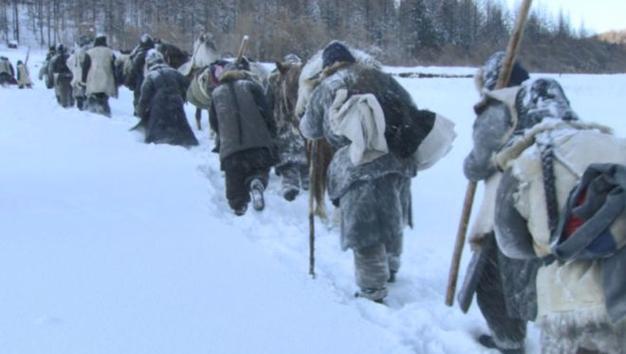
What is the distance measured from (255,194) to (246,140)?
57cm

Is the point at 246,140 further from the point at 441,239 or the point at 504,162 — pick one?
the point at 504,162

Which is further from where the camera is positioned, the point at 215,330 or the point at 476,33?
the point at 476,33

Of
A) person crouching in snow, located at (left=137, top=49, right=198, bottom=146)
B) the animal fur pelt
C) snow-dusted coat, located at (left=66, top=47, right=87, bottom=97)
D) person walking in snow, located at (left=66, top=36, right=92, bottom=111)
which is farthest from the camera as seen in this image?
person walking in snow, located at (left=66, top=36, right=92, bottom=111)

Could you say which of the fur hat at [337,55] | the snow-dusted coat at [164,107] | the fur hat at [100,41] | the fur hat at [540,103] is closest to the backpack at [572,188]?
the fur hat at [540,103]

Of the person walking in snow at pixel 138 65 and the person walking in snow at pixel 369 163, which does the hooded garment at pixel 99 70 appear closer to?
the person walking in snow at pixel 138 65

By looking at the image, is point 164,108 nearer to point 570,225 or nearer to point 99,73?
point 99,73

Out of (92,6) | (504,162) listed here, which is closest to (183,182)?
(504,162)

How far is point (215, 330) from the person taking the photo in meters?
3.05

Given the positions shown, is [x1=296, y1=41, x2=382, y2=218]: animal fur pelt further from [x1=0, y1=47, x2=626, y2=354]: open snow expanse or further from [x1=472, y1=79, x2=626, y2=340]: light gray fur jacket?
[x1=472, y1=79, x2=626, y2=340]: light gray fur jacket

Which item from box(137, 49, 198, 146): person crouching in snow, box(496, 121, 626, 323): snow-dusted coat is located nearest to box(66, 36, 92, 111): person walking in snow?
box(137, 49, 198, 146): person crouching in snow

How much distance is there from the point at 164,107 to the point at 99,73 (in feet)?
14.0

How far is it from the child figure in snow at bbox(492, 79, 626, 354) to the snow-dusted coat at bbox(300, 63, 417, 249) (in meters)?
1.39

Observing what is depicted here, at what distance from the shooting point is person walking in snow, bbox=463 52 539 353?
3029 millimetres

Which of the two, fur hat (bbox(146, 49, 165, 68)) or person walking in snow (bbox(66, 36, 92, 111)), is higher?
fur hat (bbox(146, 49, 165, 68))
